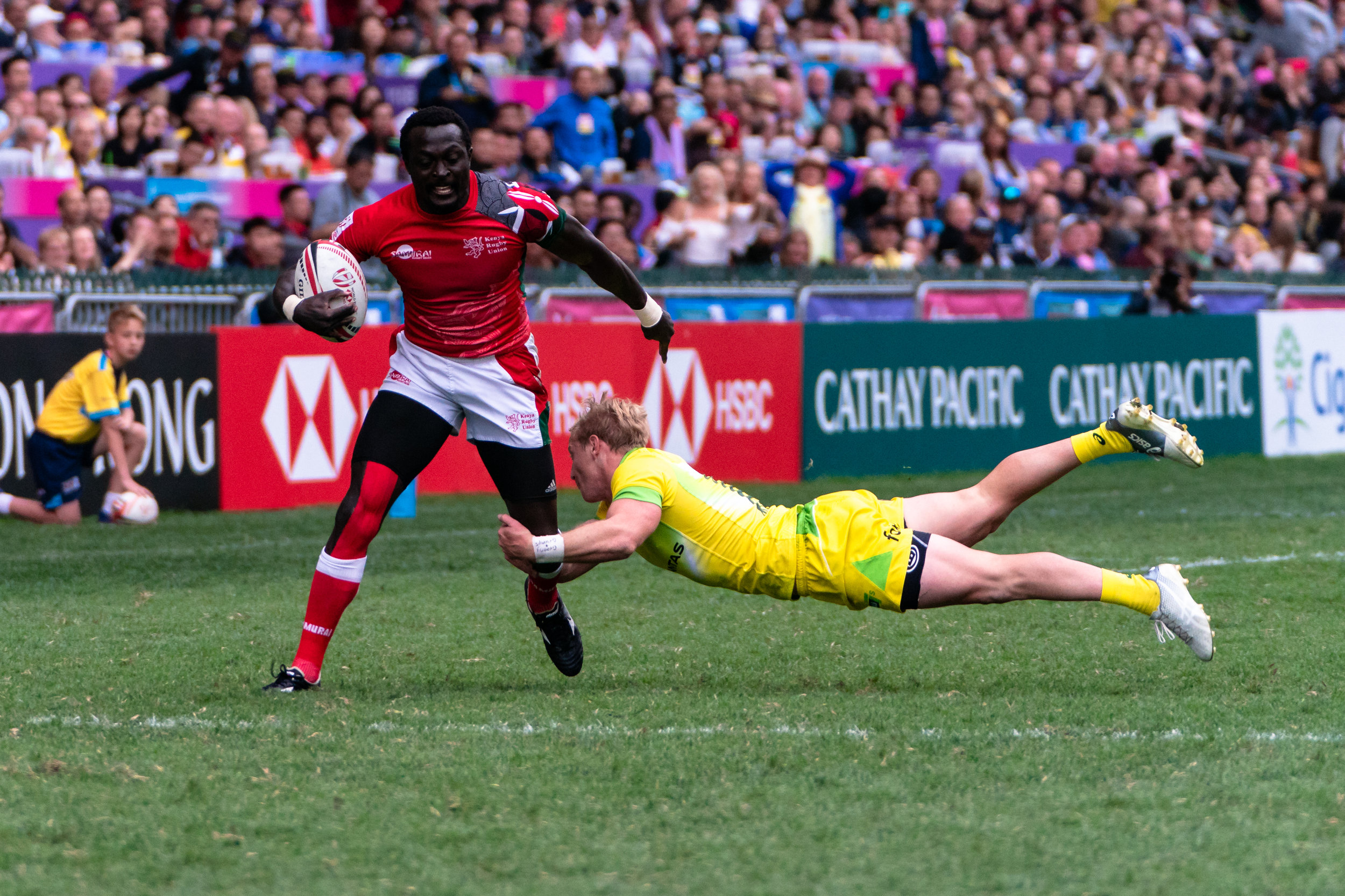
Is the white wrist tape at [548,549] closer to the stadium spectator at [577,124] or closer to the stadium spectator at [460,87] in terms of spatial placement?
the stadium spectator at [460,87]

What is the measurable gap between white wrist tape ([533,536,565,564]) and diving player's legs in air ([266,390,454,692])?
0.65 metres

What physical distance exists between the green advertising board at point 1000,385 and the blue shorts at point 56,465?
5738 millimetres

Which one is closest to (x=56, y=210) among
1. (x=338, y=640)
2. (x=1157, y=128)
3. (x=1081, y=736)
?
(x=338, y=640)

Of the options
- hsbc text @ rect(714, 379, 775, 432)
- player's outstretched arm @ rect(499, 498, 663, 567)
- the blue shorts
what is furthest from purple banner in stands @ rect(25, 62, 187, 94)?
player's outstretched arm @ rect(499, 498, 663, 567)

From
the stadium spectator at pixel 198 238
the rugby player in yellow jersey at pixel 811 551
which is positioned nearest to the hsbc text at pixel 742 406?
the stadium spectator at pixel 198 238

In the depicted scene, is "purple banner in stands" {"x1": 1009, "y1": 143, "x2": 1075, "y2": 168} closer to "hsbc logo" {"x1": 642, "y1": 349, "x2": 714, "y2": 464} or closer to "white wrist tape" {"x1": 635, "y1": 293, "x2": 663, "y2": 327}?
"hsbc logo" {"x1": 642, "y1": 349, "x2": 714, "y2": 464}

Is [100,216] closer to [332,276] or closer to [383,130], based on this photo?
[383,130]

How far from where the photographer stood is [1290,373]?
16766 millimetres

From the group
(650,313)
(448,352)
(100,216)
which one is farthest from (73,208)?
(448,352)

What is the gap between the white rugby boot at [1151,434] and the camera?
672 centimetres

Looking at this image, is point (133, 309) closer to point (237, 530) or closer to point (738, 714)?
point (237, 530)

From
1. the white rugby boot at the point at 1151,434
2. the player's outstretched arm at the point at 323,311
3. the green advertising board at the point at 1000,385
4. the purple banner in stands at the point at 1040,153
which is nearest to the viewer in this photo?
the player's outstretched arm at the point at 323,311

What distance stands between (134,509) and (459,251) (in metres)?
5.94

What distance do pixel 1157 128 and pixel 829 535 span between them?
62.4 feet
